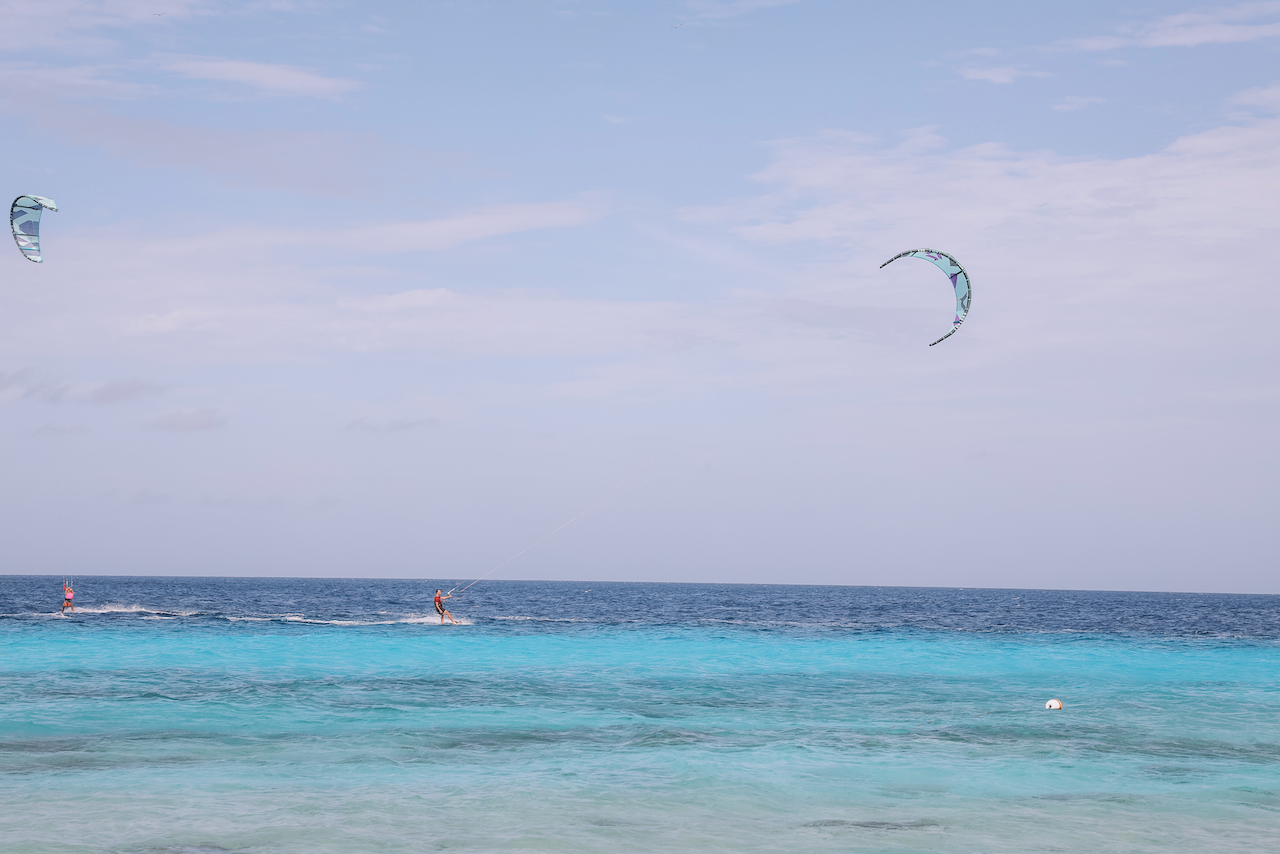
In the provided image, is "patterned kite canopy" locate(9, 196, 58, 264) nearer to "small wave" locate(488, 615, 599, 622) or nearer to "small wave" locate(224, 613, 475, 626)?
"small wave" locate(224, 613, 475, 626)

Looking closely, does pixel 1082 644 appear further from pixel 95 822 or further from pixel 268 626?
pixel 95 822

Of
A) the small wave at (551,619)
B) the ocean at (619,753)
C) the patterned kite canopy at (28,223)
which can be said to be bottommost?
the small wave at (551,619)

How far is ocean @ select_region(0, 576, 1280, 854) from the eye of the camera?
10797 mm

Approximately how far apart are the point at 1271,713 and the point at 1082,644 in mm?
20161

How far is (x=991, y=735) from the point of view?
1702 centimetres

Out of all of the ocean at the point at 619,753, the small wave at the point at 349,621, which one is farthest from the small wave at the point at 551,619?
the ocean at the point at 619,753

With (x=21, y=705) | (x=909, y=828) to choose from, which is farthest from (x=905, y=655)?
(x=21, y=705)

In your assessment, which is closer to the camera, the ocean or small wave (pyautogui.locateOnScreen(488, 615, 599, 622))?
the ocean

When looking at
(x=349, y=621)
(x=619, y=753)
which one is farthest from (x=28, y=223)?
(x=349, y=621)

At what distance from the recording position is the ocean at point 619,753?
10797mm

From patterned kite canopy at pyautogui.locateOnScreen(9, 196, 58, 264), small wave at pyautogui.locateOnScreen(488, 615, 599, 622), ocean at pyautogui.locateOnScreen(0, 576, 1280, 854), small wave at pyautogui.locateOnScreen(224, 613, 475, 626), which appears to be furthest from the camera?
small wave at pyautogui.locateOnScreen(488, 615, 599, 622)

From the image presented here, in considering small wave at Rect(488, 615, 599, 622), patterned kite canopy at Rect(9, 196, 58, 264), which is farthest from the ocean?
small wave at Rect(488, 615, 599, 622)

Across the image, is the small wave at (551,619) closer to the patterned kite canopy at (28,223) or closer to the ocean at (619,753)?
the ocean at (619,753)

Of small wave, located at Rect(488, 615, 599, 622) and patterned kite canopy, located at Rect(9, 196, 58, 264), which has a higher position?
patterned kite canopy, located at Rect(9, 196, 58, 264)
